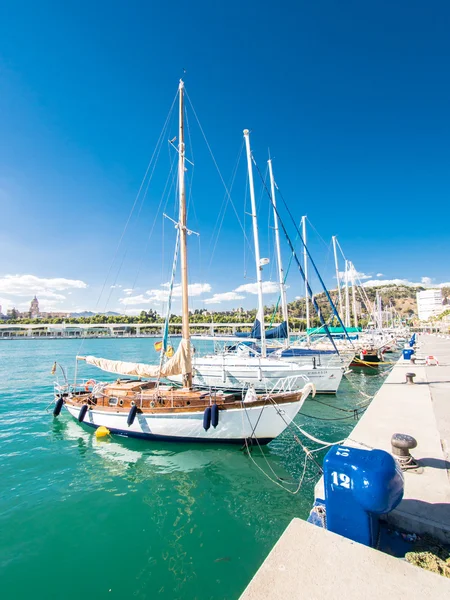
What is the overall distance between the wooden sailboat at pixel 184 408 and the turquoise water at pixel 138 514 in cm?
64

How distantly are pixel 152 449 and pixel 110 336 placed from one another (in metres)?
179

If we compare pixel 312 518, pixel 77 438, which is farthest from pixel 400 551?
pixel 77 438

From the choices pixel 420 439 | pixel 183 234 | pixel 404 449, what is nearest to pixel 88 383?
pixel 183 234

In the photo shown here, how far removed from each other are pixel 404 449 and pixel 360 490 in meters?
2.63

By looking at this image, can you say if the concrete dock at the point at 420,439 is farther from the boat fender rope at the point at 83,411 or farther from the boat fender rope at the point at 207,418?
the boat fender rope at the point at 83,411

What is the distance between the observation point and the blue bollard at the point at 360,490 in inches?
121

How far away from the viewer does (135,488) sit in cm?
880

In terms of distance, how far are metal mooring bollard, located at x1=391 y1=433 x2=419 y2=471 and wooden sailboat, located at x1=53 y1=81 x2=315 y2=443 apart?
4.48 meters

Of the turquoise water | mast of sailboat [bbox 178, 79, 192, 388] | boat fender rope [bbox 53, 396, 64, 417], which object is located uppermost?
mast of sailboat [bbox 178, 79, 192, 388]

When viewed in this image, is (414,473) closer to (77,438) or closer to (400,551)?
(400,551)

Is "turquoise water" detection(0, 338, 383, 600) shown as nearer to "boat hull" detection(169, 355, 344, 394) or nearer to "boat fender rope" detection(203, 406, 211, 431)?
"boat fender rope" detection(203, 406, 211, 431)

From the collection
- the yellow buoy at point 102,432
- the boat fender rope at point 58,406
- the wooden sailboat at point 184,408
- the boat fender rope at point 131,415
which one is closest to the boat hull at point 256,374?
the wooden sailboat at point 184,408

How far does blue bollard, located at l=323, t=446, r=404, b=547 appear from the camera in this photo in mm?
3068

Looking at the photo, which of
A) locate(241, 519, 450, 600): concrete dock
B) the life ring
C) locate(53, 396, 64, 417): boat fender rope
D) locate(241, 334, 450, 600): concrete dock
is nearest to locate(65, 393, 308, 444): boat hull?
the life ring
